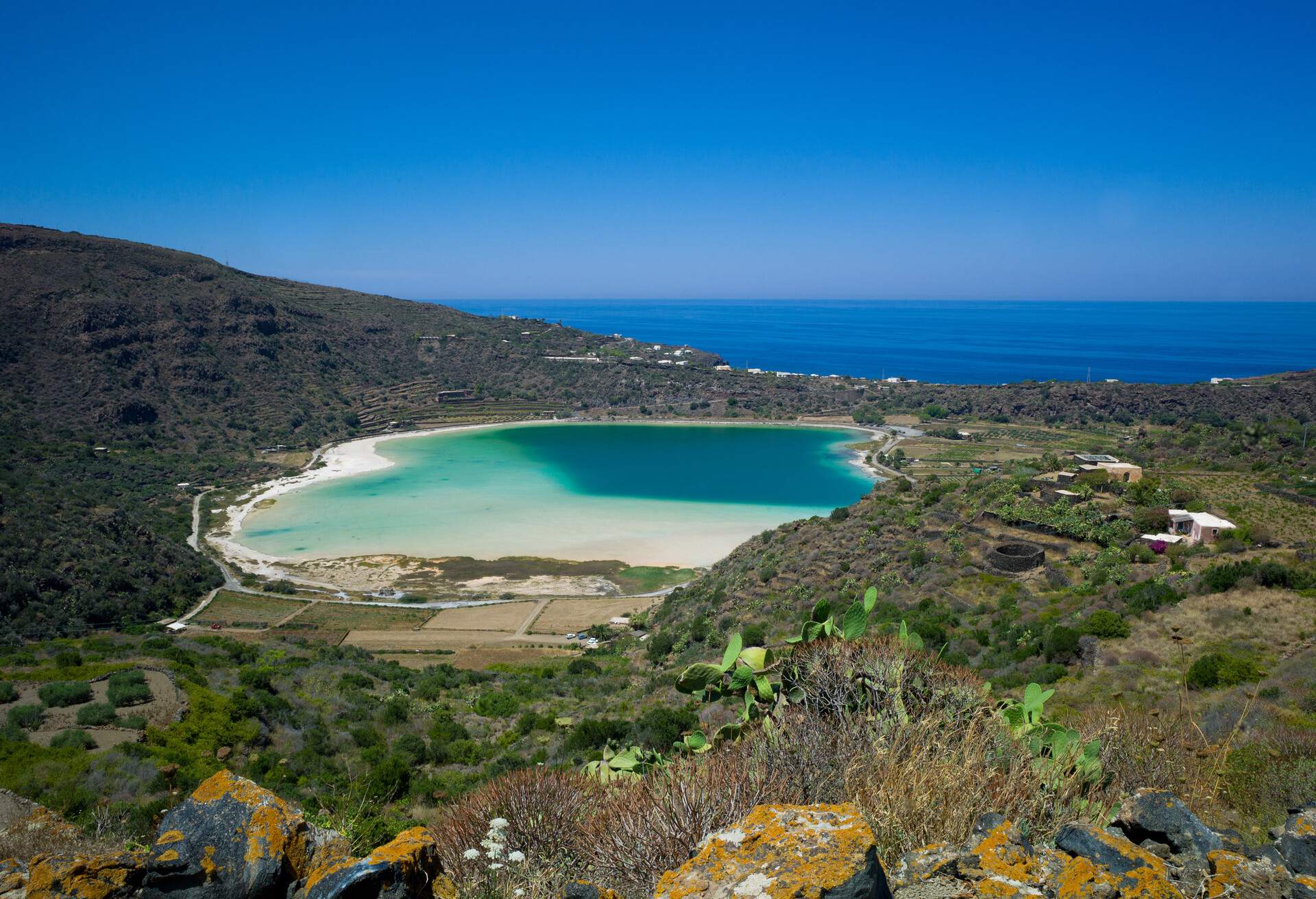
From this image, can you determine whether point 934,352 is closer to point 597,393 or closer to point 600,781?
point 597,393

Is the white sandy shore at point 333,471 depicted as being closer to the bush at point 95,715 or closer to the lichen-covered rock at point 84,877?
the bush at point 95,715

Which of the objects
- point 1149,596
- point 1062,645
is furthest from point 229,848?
point 1149,596

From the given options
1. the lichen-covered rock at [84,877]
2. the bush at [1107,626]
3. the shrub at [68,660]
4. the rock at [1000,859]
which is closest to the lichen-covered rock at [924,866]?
the rock at [1000,859]

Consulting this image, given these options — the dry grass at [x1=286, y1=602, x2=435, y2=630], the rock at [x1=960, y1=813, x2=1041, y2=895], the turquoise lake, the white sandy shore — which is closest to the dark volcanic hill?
the white sandy shore

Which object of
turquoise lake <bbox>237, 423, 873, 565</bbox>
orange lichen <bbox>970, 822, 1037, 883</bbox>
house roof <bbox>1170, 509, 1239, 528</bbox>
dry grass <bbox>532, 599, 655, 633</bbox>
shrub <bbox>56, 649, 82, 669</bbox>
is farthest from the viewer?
turquoise lake <bbox>237, 423, 873, 565</bbox>

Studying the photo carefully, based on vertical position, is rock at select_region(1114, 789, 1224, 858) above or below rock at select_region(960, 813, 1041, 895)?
below

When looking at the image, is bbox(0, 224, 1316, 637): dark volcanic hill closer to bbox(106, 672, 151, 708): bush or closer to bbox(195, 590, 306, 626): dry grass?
bbox(195, 590, 306, 626): dry grass
